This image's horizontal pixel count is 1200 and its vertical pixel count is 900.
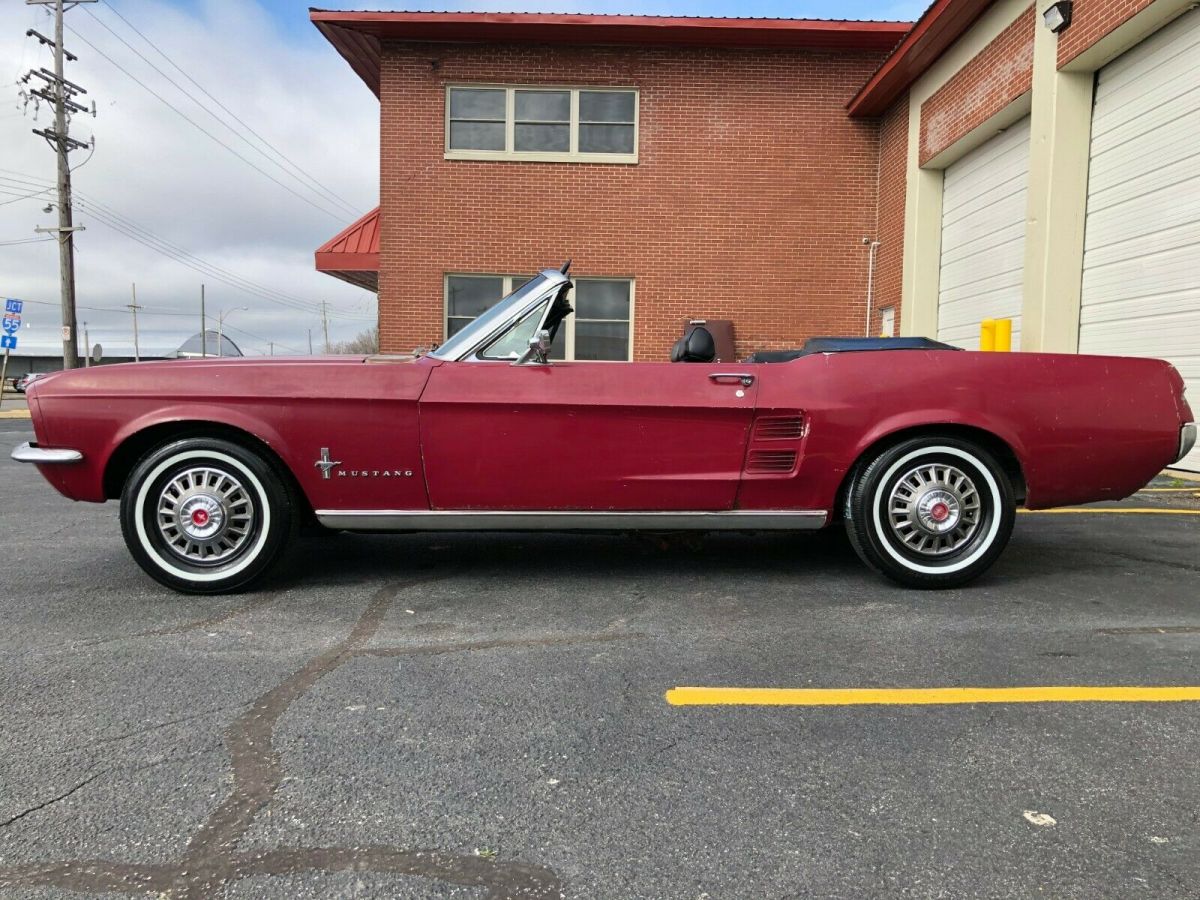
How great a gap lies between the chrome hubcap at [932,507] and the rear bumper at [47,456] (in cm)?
365

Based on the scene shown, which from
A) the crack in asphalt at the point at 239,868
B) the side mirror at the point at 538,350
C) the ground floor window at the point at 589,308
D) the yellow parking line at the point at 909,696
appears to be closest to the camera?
the crack in asphalt at the point at 239,868

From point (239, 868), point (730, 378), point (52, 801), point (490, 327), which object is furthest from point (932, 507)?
point (52, 801)

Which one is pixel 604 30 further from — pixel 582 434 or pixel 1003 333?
pixel 582 434

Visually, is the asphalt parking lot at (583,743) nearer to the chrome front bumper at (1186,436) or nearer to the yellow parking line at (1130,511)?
the chrome front bumper at (1186,436)

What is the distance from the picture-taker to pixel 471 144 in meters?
12.7

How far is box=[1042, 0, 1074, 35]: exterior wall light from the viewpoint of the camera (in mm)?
7898

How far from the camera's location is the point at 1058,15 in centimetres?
795

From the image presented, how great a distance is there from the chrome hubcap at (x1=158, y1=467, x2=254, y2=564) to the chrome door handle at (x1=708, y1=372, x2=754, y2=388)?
2.17 metres

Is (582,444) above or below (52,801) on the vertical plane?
above

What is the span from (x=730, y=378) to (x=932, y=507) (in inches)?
43.4

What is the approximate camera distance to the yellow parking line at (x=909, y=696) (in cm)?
254

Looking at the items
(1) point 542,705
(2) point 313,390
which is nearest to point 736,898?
(1) point 542,705

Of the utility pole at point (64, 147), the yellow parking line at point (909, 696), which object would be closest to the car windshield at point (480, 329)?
the yellow parking line at point (909, 696)

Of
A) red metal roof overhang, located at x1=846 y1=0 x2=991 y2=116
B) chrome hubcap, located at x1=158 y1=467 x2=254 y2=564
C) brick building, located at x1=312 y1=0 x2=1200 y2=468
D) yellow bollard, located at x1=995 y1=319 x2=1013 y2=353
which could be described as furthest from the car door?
brick building, located at x1=312 y1=0 x2=1200 y2=468
